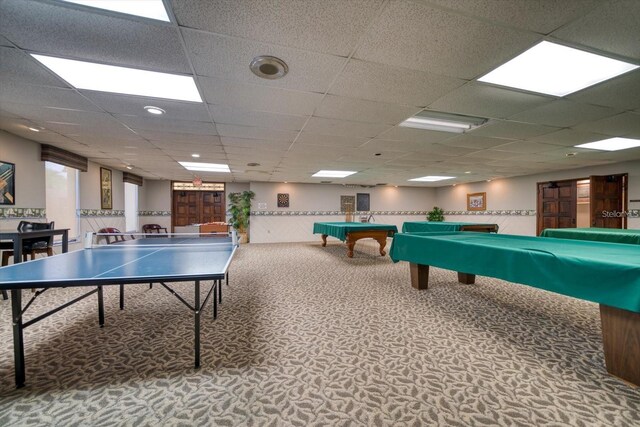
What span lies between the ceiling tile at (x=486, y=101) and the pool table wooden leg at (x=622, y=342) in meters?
2.01

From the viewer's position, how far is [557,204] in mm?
7184

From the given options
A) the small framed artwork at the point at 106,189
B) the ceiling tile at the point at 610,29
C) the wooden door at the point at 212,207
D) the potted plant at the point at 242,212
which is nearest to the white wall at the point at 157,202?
the wooden door at the point at 212,207

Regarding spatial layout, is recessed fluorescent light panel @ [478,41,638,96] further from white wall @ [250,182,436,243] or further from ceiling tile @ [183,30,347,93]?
white wall @ [250,182,436,243]

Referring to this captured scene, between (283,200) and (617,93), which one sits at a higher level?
(617,93)

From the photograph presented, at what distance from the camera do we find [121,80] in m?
2.32

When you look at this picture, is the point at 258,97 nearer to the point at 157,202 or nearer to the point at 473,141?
the point at 473,141

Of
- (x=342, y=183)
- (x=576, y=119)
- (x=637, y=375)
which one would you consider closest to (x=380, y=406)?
(x=637, y=375)

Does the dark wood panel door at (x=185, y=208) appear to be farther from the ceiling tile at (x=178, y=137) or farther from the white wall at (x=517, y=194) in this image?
the white wall at (x=517, y=194)

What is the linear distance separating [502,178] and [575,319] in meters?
7.45

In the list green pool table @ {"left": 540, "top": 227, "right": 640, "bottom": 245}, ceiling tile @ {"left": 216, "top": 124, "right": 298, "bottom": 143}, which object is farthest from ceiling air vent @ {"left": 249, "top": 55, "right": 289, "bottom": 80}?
green pool table @ {"left": 540, "top": 227, "right": 640, "bottom": 245}

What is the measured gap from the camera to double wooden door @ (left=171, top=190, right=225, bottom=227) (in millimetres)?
9328

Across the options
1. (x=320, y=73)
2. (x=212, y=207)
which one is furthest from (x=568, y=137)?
(x=212, y=207)

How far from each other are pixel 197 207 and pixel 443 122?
891 cm

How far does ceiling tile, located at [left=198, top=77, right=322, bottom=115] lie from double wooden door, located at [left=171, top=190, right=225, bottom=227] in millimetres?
7493
